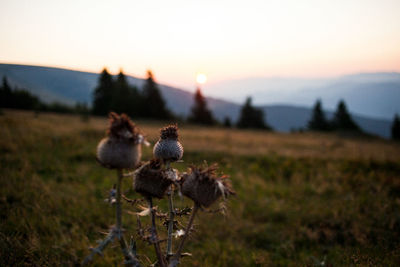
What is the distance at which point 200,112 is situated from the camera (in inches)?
2692

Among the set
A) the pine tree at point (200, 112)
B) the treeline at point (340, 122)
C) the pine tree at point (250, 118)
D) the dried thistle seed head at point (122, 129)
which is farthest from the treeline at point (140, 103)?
the dried thistle seed head at point (122, 129)

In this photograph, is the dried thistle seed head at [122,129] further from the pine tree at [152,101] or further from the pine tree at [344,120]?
the pine tree at [344,120]

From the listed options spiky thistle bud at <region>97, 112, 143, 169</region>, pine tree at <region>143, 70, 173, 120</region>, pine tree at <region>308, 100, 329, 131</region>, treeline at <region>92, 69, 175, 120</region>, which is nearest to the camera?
spiky thistle bud at <region>97, 112, 143, 169</region>

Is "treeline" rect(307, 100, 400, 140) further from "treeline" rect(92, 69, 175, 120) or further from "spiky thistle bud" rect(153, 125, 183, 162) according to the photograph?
"spiky thistle bud" rect(153, 125, 183, 162)

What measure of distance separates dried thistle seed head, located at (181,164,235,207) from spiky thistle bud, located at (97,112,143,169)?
48cm

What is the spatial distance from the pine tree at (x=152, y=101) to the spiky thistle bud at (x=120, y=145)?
198 ft

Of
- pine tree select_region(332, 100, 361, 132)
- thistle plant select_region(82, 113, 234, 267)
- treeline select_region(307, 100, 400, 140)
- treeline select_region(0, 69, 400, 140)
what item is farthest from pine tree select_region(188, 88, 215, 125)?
thistle plant select_region(82, 113, 234, 267)

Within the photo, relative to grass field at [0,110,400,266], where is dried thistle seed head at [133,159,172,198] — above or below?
above

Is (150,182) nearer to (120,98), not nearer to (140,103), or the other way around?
(120,98)

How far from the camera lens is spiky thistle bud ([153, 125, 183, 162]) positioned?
2252 mm

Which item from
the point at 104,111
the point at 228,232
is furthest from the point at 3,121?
the point at 104,111

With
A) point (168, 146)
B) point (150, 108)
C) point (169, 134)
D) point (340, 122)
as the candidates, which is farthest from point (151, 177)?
point (340, 122)

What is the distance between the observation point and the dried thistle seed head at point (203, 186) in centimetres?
193

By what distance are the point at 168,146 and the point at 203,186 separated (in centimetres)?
55
